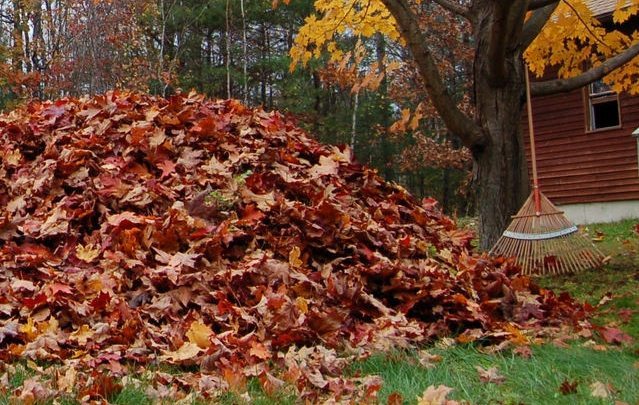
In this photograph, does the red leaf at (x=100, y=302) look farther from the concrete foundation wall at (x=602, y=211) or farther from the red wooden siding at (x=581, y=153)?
the red wooden siding at (x=581, y=153)

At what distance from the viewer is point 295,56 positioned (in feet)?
23.2

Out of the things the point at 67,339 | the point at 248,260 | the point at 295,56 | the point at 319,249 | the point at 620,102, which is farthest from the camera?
the point at 620,102

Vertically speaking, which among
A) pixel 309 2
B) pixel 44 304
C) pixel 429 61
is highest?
pixel 309 2

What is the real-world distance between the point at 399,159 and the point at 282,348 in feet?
59.3

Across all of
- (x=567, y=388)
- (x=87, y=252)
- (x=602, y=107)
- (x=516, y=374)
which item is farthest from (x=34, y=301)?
(x=602, y=107)

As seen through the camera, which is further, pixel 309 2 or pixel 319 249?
pixel 309 2

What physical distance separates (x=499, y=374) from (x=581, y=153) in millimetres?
10838

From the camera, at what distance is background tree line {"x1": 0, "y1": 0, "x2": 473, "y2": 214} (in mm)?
16750

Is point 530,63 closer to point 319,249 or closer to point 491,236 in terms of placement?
point 491,236

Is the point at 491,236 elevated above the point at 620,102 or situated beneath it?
situated beneath

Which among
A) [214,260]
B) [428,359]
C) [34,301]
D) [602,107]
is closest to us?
[428,359]

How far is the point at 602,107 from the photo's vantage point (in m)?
13.3

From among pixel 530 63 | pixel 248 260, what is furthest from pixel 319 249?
pixel 530 63

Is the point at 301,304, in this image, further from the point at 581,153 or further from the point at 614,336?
the point at 581,153
